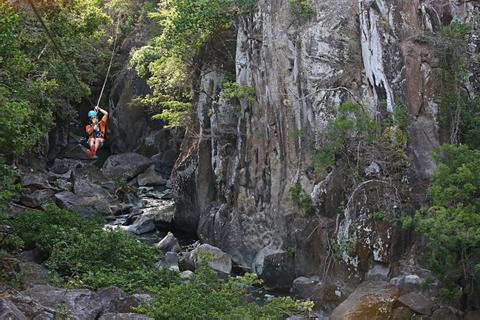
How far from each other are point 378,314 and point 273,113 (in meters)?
9.34

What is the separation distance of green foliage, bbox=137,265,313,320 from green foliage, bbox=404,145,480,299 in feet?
11.0

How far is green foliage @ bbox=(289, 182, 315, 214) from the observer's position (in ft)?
70.9

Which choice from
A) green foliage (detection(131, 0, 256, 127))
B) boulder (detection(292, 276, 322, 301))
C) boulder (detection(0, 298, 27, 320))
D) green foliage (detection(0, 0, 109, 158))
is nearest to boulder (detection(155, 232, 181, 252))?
green foliage (detection(131, 0, 256, 127))

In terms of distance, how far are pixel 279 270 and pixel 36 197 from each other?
35.5 ft

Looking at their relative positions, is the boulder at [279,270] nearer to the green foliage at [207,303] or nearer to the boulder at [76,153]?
the green foliage at [207,303]

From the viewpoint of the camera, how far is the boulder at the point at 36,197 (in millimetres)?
23880

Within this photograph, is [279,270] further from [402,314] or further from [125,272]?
[125,272]

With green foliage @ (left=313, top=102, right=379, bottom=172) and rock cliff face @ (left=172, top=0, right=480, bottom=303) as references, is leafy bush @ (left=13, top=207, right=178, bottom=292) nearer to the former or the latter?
rock cliff face @ (left=172, top=0, right=480, bottom=303)

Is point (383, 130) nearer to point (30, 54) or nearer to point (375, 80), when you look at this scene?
point (375, 80)

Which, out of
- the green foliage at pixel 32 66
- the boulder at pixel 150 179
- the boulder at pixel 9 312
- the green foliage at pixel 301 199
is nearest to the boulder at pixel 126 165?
the boulder at pixel 150 179

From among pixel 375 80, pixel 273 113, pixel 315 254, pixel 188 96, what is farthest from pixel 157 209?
pixel 375 80

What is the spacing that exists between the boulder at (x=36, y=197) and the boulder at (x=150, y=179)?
8405 mm

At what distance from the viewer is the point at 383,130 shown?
765 inches

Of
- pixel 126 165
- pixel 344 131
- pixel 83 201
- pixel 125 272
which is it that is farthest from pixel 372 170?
pixel 126 165
